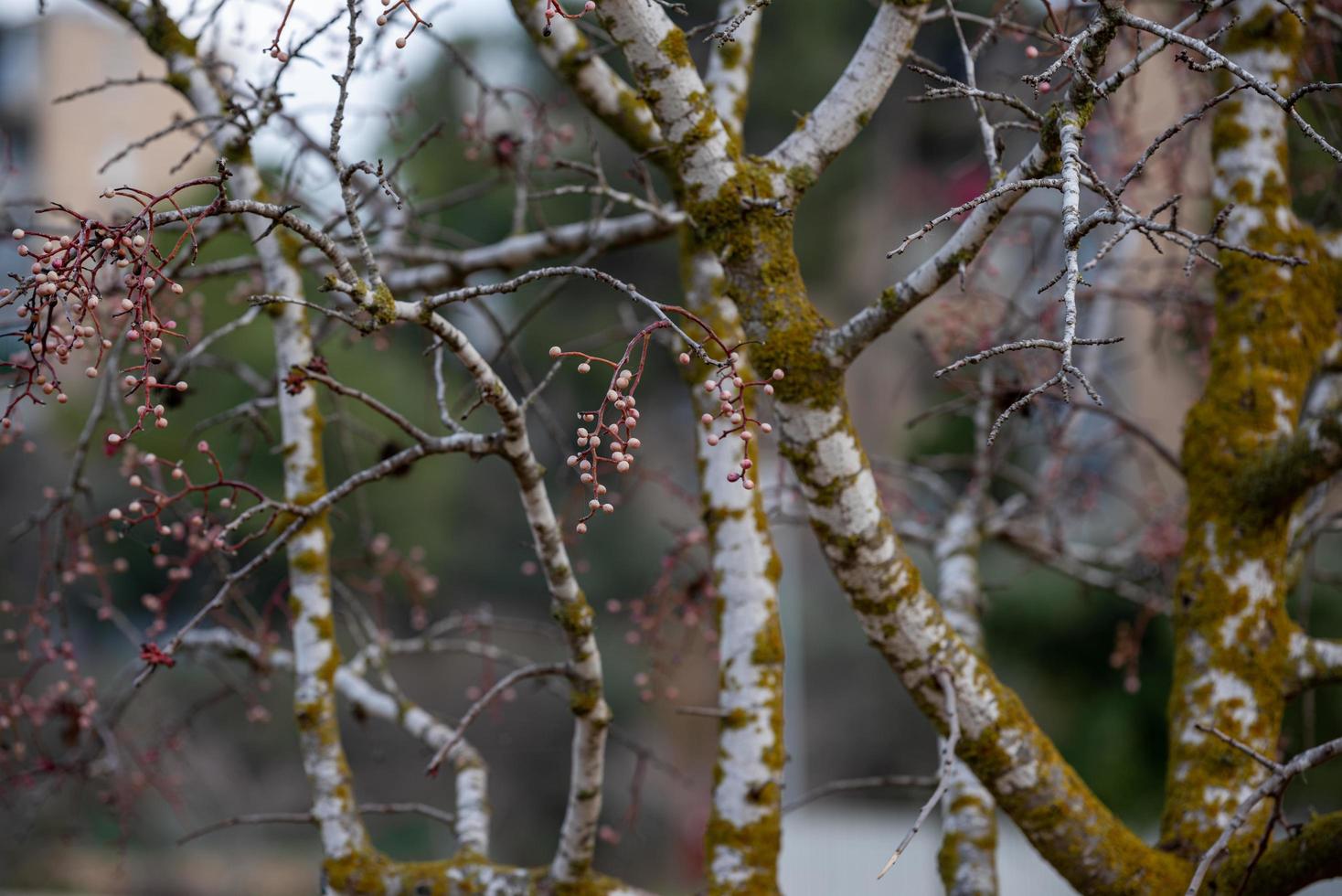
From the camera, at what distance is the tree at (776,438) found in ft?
6.68

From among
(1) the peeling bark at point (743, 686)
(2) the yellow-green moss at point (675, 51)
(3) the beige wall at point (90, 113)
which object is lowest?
(1) the peeling bark at point (743, 686)

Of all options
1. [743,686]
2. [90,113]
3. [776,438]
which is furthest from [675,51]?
[90,113]

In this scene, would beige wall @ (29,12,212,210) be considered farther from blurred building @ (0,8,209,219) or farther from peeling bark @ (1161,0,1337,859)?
peeling bark @ (1161,0,1337,859)

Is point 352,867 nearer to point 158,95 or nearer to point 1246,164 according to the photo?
point 1246,164

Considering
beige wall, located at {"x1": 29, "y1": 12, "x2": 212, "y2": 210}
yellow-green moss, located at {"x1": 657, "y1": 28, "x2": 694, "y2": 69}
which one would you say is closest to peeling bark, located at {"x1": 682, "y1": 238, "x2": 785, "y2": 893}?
yellow-green moss, located at {"x1": 657, "y1": 28, "x2": 694, "y2": 69}

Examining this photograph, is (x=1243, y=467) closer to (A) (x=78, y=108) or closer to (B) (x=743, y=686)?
(B) (x=743, y=686)

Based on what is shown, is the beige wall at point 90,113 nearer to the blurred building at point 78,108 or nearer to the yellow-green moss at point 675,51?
the blurred building at point 78,108

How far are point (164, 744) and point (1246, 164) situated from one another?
3.57 m

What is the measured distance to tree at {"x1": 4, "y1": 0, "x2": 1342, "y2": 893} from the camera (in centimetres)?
204

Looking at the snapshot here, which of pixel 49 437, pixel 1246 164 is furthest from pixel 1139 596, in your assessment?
pixel 49 437

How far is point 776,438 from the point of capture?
2.60 metres

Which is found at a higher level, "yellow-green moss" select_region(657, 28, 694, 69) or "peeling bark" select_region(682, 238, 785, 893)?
"yellow-green moss" select_region(657, 28, 694, 69)

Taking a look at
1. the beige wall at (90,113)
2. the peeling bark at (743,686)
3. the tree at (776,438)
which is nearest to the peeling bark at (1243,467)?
the tree at (776,438)

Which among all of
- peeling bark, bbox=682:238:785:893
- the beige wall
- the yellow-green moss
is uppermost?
the beige wall
